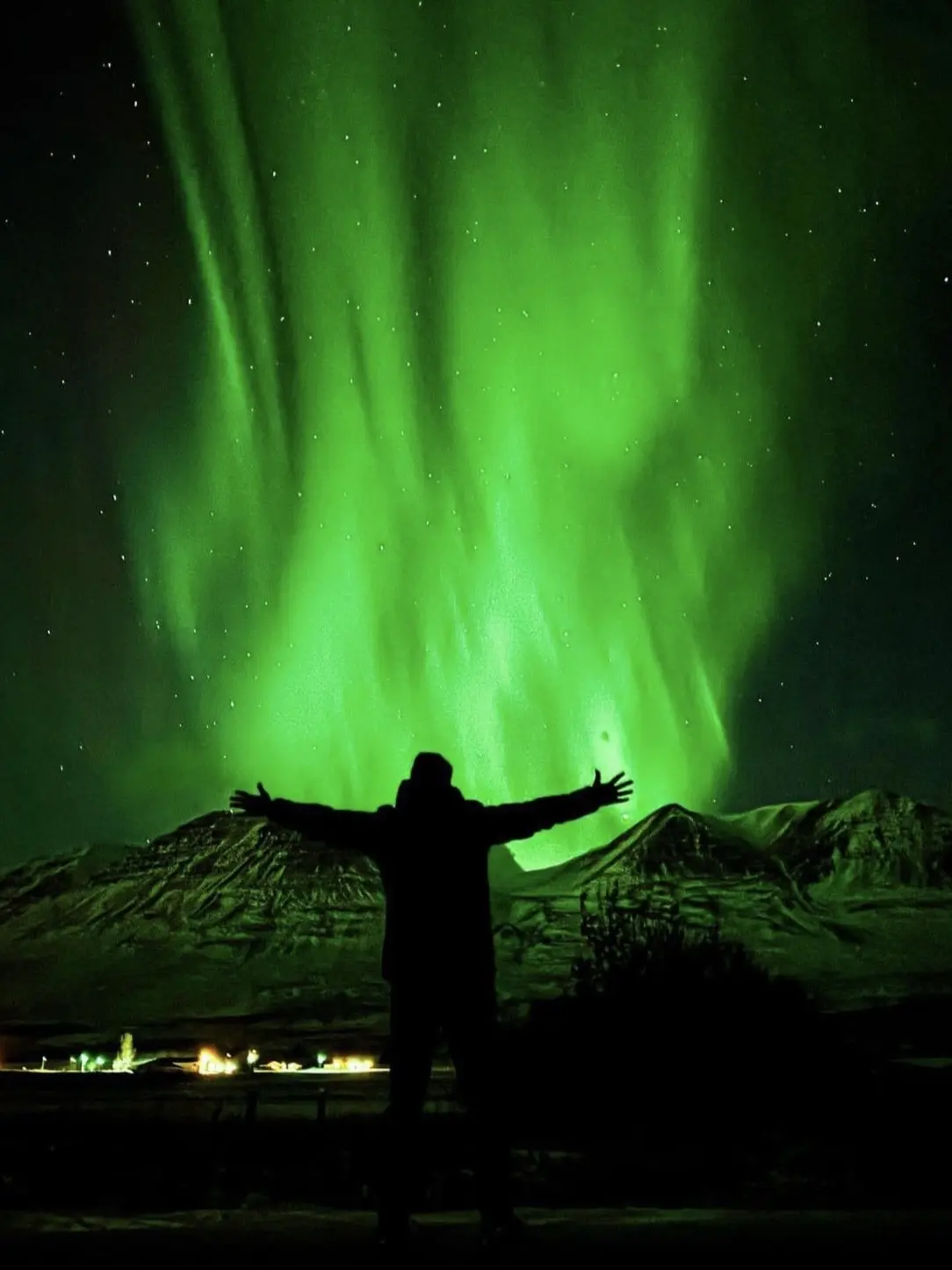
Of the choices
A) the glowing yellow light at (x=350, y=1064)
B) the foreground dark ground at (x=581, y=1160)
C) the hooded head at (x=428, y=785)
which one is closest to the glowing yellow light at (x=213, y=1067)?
the glowing yellow light at (x=350, y=1064)

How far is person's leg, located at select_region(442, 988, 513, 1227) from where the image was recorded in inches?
263

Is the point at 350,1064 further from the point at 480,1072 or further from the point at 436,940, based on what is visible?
the point at 436,940

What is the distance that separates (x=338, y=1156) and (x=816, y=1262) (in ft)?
19.8

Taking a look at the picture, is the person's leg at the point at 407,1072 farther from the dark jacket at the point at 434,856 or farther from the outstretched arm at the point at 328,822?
the outstretched arm at the point at 328,822

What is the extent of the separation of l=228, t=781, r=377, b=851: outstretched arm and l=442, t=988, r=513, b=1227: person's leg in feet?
2.76

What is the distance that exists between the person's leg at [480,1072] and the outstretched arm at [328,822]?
2.76 feet

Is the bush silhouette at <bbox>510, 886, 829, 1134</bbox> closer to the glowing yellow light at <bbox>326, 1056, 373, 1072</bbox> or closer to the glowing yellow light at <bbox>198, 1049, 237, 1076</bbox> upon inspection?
the glowing yellow light at <bbox>198, 1049, 237, 1076</bbox>

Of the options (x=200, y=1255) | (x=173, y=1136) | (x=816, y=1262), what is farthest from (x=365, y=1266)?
(x=173, y=1136)

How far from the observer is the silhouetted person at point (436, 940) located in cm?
666

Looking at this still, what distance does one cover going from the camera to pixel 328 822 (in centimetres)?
706

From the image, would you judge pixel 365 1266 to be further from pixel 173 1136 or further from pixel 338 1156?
pixel 173 1136

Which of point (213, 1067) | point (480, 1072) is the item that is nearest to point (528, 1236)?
point (480, 1072)

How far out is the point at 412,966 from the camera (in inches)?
266

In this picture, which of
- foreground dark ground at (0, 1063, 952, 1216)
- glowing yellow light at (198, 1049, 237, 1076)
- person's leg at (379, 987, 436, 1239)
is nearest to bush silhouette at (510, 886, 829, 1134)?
foreground dark ground at (0, 1063, 952, 1216)
